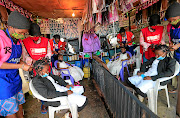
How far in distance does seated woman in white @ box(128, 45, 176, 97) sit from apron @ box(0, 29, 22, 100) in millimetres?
1967

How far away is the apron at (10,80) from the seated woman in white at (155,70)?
1967mm

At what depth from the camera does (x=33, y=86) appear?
165 centimetres

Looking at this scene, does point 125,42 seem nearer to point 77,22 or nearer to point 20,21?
point 77,22

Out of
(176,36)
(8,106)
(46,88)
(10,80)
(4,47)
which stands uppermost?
(176,36)

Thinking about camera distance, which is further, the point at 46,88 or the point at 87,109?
the point at 87,109

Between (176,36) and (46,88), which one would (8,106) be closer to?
(46,88)

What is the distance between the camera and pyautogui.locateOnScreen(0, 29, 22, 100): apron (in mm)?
1334

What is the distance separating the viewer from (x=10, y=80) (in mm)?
1422

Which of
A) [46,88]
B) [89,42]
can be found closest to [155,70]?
[46,88]

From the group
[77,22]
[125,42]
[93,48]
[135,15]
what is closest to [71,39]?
[77,22]

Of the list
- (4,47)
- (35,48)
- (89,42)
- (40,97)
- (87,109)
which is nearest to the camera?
(4,47)

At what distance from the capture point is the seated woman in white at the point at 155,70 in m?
1.97

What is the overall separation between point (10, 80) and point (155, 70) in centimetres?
258

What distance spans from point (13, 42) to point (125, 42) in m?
3.68
